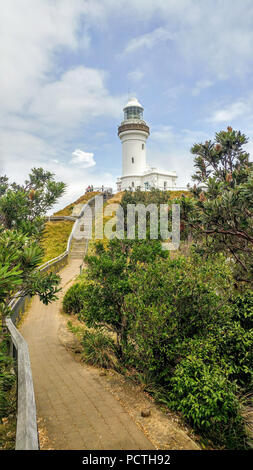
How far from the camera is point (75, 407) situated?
6.40 metres

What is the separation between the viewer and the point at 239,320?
295 inches

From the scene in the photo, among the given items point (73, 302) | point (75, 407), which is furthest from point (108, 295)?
point (73, 302)

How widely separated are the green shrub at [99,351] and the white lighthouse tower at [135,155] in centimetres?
4536

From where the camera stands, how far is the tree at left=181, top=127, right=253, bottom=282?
24.6 feet

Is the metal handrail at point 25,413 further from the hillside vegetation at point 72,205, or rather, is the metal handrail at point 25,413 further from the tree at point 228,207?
the hillside vegetation at point 72,205

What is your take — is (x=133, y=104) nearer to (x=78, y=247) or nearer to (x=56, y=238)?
(x=56, y=238)

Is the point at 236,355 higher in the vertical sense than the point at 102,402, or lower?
higher

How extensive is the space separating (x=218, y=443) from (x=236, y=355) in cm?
176

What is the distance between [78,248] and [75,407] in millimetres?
23380

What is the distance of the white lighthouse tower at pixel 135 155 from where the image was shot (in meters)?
54.0

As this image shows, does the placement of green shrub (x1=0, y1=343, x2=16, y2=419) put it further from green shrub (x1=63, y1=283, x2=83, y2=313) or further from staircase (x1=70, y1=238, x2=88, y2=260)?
staircase (x1=70, y1=238, x2=88, y2=260)

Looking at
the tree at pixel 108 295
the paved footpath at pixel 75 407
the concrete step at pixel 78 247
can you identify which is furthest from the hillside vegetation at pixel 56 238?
the tree at pixel 108 295

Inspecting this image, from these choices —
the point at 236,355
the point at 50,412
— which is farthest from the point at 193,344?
the point at 50,412
